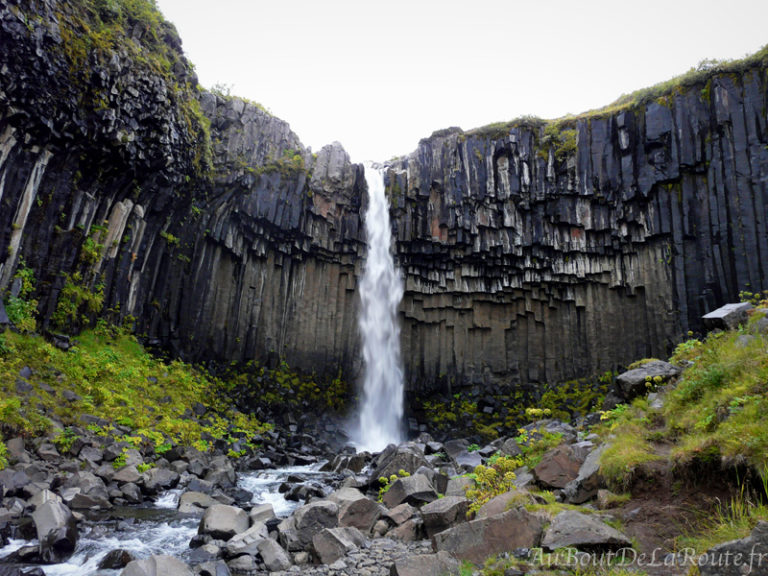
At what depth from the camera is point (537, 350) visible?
26094 mm

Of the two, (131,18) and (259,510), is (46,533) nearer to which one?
(259,510)

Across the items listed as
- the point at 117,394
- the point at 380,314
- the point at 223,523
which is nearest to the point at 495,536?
the point at 223,523

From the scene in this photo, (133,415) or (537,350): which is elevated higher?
(537,350)

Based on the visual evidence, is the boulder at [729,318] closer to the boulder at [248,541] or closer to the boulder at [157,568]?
the boulder at [248,541]

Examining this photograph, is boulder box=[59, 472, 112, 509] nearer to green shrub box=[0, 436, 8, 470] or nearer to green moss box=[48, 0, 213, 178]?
green shrub box=[0, 436, 8, 470]

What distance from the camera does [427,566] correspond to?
5.12m

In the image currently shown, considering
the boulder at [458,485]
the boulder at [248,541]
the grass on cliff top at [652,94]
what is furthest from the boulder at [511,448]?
the grass on cliff top at [652,94]

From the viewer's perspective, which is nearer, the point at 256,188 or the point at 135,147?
the point at 135,147

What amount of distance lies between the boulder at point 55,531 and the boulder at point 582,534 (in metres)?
6.62

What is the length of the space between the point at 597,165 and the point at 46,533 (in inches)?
1012

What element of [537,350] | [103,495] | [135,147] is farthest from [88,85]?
[537,350]

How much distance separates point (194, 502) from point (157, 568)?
4.61 meters

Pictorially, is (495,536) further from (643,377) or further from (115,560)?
(643,377)

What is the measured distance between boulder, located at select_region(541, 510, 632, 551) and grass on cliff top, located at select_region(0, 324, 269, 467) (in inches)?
416
